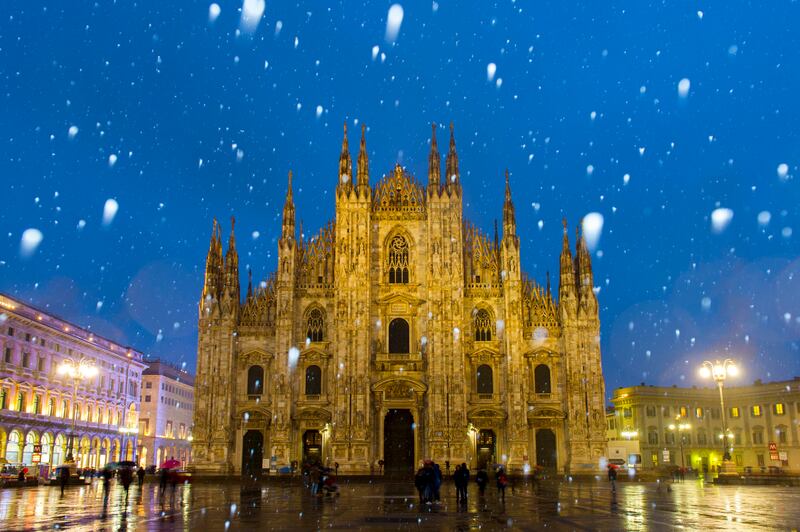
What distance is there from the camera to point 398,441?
5759 centimetres

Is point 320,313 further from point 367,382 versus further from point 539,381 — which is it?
point 539,381

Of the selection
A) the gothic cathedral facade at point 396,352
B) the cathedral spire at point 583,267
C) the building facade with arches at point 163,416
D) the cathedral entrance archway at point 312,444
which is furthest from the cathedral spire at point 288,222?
the building facade with arches at point 163,416

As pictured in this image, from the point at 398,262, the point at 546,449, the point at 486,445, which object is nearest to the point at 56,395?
the point at 398,262

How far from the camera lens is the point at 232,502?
28.9 meters

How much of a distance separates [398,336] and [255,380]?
11.6 m

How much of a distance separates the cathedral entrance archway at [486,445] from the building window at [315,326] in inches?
569

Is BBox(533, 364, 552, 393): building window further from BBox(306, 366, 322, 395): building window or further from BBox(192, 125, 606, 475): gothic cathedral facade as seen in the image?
BBox(306, 366, 322, 395): building window

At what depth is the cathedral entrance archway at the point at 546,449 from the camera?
57625mm

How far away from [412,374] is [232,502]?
2962 centimetres

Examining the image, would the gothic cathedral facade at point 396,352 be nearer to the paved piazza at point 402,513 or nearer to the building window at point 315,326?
the building window at point 315,326

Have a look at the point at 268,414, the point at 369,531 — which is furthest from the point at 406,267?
the point at 369,531

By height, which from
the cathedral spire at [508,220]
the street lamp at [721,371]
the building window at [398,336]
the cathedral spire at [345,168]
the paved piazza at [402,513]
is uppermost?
the cathedral spire at [345,168]

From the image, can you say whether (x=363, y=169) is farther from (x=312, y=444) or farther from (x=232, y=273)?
(x=312, y=444)

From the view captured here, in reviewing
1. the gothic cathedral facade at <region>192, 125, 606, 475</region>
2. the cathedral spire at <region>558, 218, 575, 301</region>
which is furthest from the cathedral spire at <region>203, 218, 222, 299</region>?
the cathedral spire at <region>558, 218, 575, 301</region>
